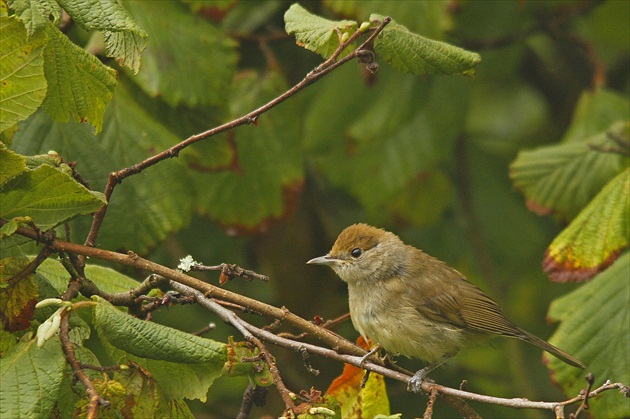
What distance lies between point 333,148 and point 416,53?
2.69 metres

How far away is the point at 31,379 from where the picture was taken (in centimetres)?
227

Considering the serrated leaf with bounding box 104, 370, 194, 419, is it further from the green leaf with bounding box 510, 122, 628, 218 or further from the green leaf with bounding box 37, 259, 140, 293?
the green leaf with bounding box 510, 122, 628, 218

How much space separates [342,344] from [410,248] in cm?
162

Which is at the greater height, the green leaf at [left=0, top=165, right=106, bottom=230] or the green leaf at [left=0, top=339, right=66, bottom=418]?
the green leaf at [left=0, top=165, right=106, bottom=230]

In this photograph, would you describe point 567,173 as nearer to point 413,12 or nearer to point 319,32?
point 413,12

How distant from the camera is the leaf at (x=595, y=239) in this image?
12.1 feet

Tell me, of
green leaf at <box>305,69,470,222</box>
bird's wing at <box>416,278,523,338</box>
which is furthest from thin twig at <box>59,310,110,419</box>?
green leaf at <box>305,69,470,222</box>

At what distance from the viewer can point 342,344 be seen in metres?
2.88

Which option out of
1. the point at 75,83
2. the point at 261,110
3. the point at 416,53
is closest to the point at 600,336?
the point at 416,53

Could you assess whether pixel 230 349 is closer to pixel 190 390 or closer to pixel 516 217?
pixel 190 390

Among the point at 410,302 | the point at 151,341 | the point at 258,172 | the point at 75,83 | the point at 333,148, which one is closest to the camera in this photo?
the point at 151,341

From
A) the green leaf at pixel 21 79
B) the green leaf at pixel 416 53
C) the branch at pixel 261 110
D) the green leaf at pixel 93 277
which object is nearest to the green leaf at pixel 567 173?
the green leaf at pixel 416 53

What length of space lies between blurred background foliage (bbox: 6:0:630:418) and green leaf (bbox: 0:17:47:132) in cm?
110

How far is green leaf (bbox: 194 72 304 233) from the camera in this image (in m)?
4.75
